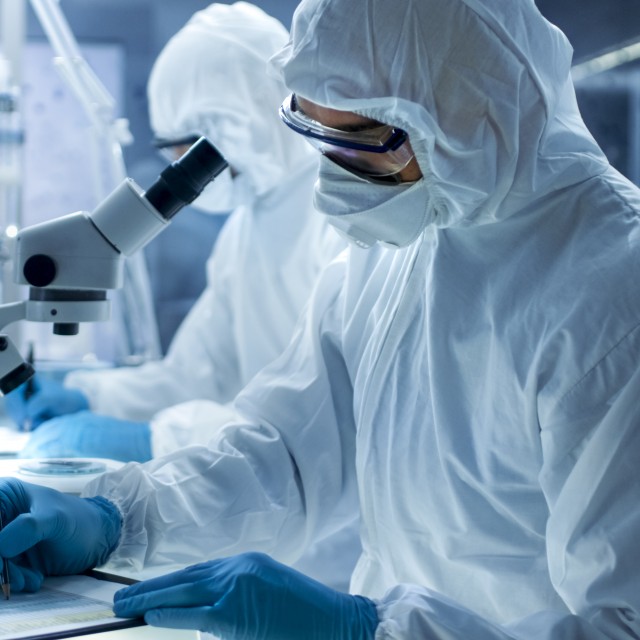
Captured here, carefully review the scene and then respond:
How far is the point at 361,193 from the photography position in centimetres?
114

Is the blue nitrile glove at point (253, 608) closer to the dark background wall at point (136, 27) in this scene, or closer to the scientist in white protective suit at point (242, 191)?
the scientist in white protective suit at point (242, 191)

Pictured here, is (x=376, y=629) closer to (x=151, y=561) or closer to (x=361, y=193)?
(x=151, y=561)

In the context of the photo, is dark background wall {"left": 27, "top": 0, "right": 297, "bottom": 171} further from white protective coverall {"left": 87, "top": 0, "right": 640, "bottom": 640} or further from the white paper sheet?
the white paper sheet

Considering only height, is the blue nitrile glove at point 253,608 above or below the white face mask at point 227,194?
below

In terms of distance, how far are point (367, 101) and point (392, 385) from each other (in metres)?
0.41

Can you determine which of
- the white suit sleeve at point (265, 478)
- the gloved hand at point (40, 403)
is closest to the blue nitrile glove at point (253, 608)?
the white suit sleeve at point (265, 478)

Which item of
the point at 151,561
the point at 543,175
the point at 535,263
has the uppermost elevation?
the point at 543,175

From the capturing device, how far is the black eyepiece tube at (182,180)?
116 centimetres

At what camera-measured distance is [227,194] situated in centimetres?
236

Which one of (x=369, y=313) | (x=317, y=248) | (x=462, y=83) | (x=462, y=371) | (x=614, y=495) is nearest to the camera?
(x=614, y=495)

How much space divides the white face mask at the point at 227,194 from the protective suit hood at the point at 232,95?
0.02 m

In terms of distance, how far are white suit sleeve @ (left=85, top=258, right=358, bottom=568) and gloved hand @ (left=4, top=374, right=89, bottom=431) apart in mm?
965

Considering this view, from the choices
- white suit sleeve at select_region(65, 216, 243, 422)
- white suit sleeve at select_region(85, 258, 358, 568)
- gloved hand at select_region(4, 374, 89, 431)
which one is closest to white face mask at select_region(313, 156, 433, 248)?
white suit sleeve at select_region(85, 258, 358, 568)

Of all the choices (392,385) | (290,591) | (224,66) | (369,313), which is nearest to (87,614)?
(290,591)
